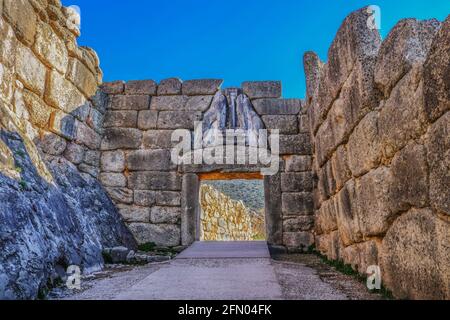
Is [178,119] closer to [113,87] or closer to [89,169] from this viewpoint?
[113,87]

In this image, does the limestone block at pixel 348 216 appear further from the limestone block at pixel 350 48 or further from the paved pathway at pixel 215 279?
the limestone block at pixel 350 48

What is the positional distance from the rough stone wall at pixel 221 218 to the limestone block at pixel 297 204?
3382 mm

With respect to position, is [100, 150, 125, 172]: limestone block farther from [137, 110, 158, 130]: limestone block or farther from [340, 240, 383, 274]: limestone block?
[340, 240, 383, 274]: limestone block

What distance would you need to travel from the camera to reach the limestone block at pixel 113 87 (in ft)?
21.4

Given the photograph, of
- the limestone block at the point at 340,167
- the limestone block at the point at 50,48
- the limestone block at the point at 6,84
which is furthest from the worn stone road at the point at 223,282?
the limestone block at the point at 50,48

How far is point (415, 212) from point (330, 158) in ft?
7.38

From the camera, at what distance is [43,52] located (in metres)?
4.65

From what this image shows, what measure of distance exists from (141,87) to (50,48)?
187cm

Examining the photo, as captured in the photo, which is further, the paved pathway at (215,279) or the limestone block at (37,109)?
the limestone block at (37,109)

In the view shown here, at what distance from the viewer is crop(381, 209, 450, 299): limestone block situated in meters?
1.98

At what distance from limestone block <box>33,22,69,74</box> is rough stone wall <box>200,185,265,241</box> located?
470cm

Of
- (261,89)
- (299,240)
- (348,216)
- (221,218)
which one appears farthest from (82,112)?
(221,218)
